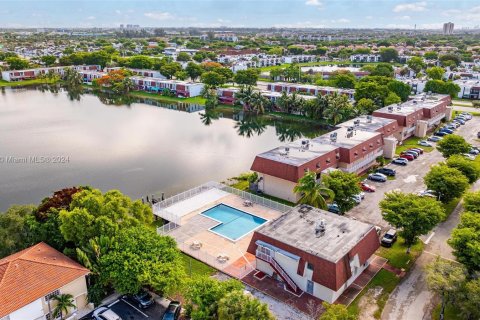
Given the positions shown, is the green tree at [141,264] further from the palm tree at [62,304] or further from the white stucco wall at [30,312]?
the white stucco wall at [30,312]

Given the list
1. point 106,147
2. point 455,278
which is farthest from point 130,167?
point 455,278

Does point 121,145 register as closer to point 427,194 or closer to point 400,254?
point 427,194

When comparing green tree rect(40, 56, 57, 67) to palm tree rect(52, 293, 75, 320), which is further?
green tree rect(40, 56, 57, 67)

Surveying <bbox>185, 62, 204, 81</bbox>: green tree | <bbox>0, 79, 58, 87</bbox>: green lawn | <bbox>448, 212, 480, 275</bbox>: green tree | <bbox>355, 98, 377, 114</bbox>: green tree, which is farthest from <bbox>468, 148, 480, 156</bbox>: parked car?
<bbox>0, 79, 58, 87</bbox>: green lawn

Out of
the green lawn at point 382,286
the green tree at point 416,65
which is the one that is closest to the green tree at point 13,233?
the green lawn at point 382,286

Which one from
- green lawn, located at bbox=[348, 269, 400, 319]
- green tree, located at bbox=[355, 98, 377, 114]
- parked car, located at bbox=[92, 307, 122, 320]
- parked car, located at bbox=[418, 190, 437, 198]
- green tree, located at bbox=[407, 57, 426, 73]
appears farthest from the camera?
green tree, located at bbox=[407, 57, 426, 73]

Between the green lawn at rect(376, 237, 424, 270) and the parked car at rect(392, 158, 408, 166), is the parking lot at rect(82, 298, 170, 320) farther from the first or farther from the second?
the parked car at rect(392, 158, 408, 166)

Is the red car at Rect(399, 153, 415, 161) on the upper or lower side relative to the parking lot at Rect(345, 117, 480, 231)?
upper
